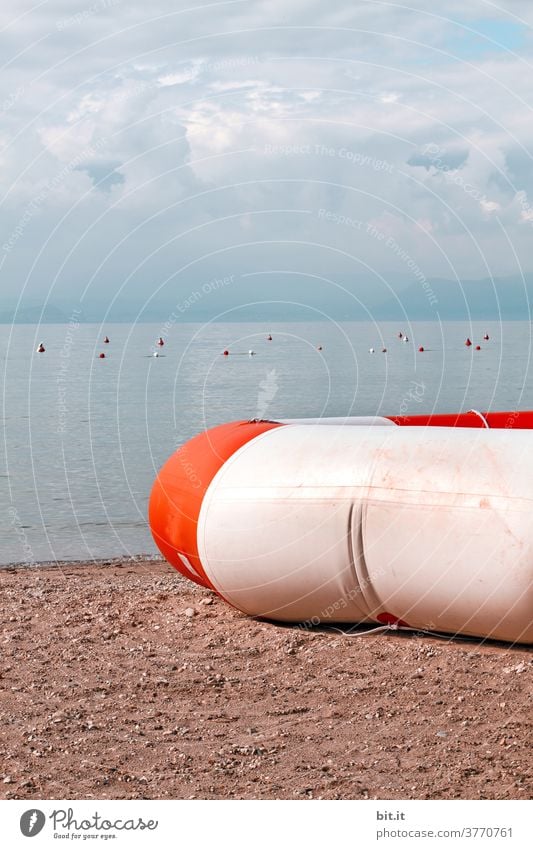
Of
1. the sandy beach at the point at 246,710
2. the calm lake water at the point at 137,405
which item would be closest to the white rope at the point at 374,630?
the sandy beach at the point at 246,710

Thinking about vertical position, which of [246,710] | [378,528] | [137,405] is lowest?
[246,710]

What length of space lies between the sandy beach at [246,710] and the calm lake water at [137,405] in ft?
19.1

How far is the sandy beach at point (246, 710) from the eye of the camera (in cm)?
679

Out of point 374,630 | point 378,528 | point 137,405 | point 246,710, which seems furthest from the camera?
point 137,405

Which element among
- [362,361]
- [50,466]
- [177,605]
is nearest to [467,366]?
[362,361]

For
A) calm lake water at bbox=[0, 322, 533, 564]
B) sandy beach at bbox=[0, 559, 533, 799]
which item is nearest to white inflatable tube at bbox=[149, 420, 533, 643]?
sandy beach at bbox=[0, 559, 533, 799]

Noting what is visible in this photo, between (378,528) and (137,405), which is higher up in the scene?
(378,528)

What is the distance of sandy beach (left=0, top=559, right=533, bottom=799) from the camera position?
6.79 metres

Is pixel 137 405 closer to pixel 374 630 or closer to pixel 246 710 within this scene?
pixel 374 630

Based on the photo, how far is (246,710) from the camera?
8141 millimetres

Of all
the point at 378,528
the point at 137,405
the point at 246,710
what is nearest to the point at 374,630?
the point at 378,528

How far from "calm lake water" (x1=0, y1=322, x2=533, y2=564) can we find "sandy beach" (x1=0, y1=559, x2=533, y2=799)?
583cm

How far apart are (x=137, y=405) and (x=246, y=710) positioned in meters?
31.0

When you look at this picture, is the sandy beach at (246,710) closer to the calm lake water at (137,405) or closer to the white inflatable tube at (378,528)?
the white inflatable tube at (378,528)
